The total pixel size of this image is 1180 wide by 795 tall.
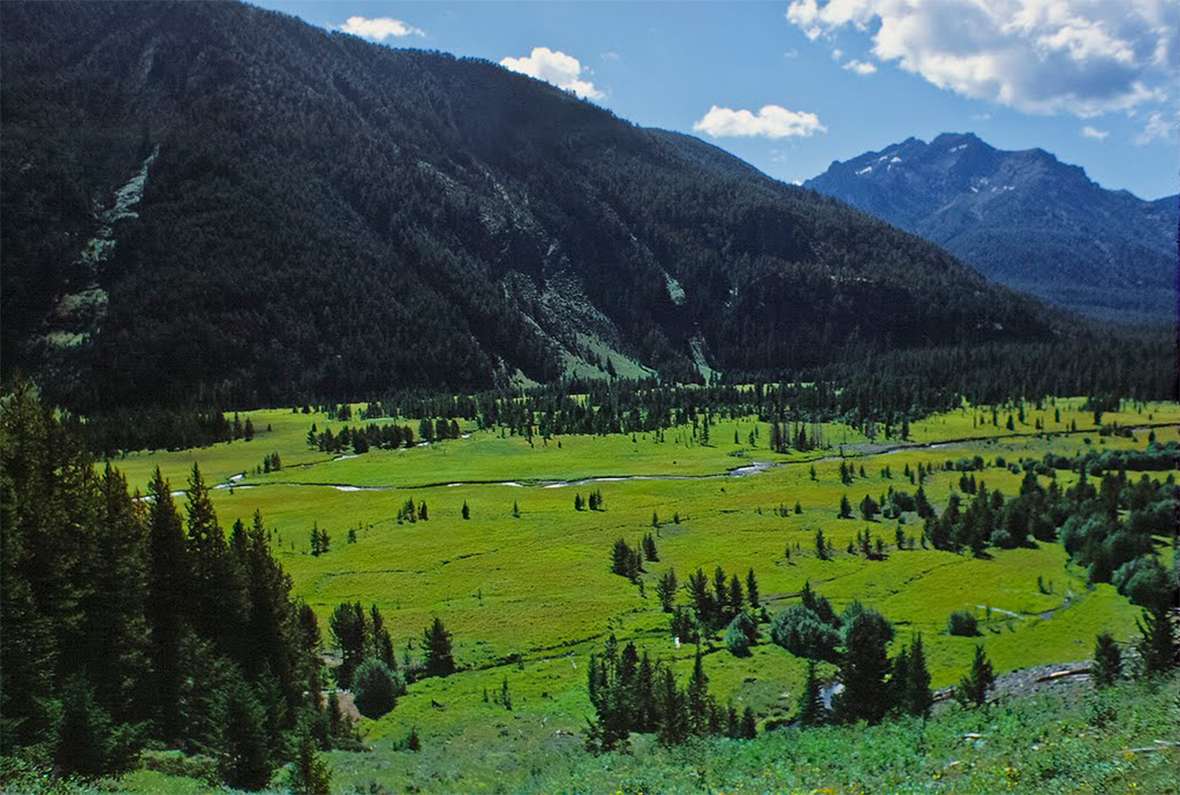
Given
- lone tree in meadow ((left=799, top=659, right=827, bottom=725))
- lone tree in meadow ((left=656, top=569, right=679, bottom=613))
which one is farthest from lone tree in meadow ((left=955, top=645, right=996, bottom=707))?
lone tree in meadow ((left=656, top=569, right=679, bottom=613))

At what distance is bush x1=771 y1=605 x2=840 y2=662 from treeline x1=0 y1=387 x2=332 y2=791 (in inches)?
1383

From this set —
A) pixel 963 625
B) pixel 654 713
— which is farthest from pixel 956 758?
pixel 963 625

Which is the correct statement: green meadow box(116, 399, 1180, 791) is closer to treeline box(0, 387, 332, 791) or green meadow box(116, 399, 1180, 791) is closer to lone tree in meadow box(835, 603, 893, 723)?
treeline box(0, 387, 332, 791)

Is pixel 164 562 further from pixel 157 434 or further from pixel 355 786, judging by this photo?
pixel 157 434

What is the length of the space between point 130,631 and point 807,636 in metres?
45.9

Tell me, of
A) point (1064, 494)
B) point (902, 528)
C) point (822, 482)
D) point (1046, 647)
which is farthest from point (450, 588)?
point (1064, 494)

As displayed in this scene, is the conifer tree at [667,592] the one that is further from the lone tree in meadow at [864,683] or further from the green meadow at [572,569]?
the lone tree in meadow at [864,683]

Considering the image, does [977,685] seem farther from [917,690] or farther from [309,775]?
[309,775]

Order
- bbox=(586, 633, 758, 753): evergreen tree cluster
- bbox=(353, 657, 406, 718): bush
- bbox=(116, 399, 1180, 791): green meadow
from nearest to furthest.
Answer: bbox=(586, 633, 758, 753): evergreen tree cluster, bbox=(116, 399, 1180, 791): green meadow, bbox=(353, 657, 406, 718): bush

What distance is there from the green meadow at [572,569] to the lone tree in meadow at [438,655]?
48.4 inches

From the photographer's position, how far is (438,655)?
182ft

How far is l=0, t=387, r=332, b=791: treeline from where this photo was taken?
1139 inches

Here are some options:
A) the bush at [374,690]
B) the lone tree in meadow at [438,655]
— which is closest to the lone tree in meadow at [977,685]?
the lone tree in meadow at [438,655]

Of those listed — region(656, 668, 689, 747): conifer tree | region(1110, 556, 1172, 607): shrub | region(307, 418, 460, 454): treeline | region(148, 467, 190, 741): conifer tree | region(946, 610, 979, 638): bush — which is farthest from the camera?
region(307, 418, 460, 454): treeline
